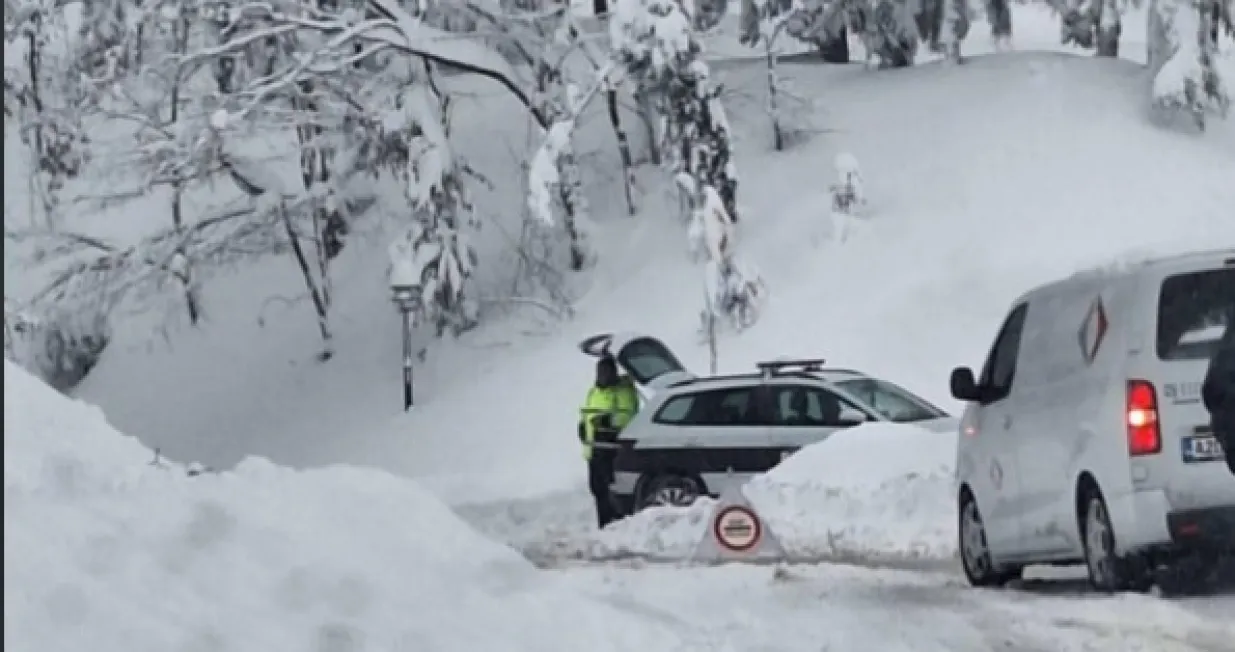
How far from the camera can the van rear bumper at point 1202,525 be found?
10961 millimetres

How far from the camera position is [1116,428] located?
36.9ft

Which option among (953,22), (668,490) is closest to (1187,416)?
(668,490)

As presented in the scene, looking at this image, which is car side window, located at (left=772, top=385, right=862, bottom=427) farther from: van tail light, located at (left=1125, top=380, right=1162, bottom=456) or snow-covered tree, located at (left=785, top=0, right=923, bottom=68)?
snow-covered tree, located at (left=785, top=0, right=923, bottom=68)

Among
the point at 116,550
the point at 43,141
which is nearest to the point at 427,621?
the point at 116,550

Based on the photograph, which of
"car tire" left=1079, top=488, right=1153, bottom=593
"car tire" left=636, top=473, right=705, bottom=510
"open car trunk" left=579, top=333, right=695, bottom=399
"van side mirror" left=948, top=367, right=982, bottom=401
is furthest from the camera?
"open car trunk" left=579, top=333, right=695, bottom=399

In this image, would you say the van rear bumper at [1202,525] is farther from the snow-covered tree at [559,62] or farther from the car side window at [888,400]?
the snow-covered tree at [559,62]

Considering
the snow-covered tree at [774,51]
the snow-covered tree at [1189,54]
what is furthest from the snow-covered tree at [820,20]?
the snow-covered tree at [1189,54]

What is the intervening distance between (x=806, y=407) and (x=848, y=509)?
3.01 m

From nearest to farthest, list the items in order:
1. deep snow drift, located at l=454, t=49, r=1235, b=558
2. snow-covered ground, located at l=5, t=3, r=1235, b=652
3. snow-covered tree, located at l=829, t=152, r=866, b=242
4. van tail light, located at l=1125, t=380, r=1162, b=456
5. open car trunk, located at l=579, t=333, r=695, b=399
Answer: snow-covered ground, located at l=5, t=3, r=1235, b=652 < van tail light, located at l=1125, t=380, r=1162, b=456 < open car trunk, located at l=579, t=333, r=695, b=399 < deep snow drift, located at l=454, t=49, r=1235, b=558 < snow-covered tree, located at l=829, t=152, r=866, b=242

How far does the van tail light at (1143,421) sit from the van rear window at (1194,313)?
0.67 feet

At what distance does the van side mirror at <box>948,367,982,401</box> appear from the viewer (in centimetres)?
1340

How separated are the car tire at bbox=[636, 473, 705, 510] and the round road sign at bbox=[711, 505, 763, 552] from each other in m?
4.22

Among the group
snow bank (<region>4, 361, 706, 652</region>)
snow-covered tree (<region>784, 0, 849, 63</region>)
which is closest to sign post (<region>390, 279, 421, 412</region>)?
snow-covered tree (<region>784, 0, 849, 63</region>)

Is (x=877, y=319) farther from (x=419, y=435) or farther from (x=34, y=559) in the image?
(x=34, y=559)
